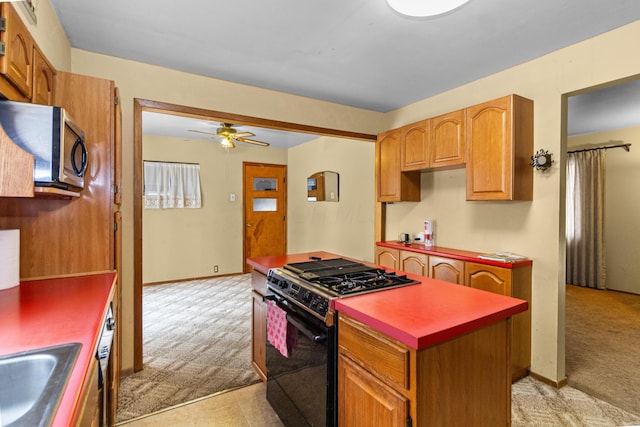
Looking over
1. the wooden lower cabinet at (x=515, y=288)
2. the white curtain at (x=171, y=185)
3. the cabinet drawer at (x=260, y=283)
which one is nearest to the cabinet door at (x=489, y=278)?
the wooden lower cabinet at (x=515, y=288)

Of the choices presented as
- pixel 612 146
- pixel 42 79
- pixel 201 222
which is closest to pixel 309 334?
pixel 42 79

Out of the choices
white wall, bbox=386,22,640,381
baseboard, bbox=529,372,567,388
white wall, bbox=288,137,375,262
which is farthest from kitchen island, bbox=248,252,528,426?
white wall, bbox=288,137,375,262

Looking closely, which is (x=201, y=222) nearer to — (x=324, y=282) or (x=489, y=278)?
(x=324, y=282)

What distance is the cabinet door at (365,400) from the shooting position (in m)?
1.13

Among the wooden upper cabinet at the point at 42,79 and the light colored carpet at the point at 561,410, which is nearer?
the wooden upper cabinet at the point at 42,79

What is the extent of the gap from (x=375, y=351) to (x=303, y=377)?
2.03 ft

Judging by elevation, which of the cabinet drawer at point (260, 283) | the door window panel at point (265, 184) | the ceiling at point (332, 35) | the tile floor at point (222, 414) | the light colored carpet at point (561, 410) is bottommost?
the tile floor at point (222, 414)

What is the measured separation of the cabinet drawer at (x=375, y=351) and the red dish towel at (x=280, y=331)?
401mm

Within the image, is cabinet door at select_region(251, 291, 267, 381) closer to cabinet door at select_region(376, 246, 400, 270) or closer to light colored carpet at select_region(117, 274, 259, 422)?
light colored carpet at select_region(117, 274, 259, 422)

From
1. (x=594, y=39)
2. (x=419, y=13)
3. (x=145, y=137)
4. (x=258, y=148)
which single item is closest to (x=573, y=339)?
(x=594, y=39)

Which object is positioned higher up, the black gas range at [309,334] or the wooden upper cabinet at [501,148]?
the wooden upper cabinet at [501,148]

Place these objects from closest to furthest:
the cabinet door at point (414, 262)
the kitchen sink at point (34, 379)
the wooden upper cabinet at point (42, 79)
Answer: the kitchen sink at point (34, 379)
the wooden upper cabinet at point (42, 79)
the cabinet door at point (414, 262)

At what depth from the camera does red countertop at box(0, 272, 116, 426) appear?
83cm

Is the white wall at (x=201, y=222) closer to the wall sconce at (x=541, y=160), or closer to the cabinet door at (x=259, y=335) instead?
the cabinet door at (x=259, y=335)
